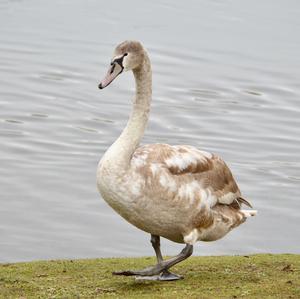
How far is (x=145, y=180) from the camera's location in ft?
36.6

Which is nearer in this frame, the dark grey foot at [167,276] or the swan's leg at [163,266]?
the swan's leg at [163,266]

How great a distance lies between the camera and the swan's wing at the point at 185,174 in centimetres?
1127

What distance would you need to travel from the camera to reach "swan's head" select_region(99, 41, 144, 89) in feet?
37.9

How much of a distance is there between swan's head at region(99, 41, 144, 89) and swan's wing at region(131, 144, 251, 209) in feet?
2.64

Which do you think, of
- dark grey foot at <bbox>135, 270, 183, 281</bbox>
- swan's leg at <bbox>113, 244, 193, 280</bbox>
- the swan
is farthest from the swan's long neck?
dark grey foot at <bbox>135, 270, 183, 281</bbox>

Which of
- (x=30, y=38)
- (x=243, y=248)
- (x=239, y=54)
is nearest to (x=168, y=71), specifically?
(x=239, y=54)

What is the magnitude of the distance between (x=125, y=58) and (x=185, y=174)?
1300 millimetres

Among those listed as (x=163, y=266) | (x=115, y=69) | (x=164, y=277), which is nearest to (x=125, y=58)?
(x=115, y=69)

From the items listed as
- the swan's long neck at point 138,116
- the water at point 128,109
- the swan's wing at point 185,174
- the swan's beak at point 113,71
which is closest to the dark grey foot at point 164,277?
the swan's wing at point 185,174

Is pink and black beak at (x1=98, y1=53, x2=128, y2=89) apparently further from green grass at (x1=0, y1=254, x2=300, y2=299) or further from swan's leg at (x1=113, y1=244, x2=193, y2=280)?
green grass at (x1=0, y1=254, x2=300, y2=299)

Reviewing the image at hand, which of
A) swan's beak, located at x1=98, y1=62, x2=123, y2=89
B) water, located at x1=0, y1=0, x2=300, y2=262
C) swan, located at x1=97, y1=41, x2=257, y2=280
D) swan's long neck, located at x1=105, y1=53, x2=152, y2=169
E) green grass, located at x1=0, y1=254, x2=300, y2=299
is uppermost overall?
swan's beak, located at x1=98, y1=62, x2=123, y2=89

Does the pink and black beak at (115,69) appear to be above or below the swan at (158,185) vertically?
above

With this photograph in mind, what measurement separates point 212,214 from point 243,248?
280 inches

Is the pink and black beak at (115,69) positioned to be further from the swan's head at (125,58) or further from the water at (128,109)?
the water at (128,109)
